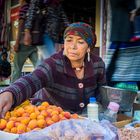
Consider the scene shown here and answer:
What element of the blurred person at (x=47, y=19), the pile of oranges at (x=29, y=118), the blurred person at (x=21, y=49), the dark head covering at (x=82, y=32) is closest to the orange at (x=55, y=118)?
the pile of oranges at (x=29, y=118)

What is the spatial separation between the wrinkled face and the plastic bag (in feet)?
3.62

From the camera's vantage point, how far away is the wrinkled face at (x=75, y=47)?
2.88 m

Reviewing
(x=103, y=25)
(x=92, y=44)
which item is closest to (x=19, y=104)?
(x=92, y=44)

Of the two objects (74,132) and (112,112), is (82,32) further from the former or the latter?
(74,132)

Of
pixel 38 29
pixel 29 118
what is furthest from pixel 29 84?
pixel 38 29

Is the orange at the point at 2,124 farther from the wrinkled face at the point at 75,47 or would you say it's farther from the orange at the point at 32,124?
the wrinkled face at the point at 75,47

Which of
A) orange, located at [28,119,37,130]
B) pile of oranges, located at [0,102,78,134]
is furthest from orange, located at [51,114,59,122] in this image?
orange, located at [28,119,37,130]

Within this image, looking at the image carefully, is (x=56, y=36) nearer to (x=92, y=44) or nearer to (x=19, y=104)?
(x=92, y=44)

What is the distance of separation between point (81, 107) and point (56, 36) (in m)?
1.70

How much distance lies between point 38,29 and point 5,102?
2330 mm

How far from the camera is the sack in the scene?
445cm

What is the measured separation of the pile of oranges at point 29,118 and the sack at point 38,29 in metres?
2.24

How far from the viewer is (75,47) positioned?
2891 mm

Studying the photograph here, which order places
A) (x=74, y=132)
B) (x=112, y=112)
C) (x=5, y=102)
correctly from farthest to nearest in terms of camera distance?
(x=112, y=112) → (x=5, y=102) → (x=74, y=132)
